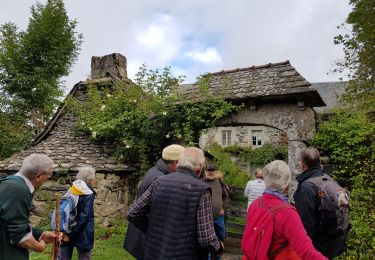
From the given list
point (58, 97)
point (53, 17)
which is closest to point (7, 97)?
point (58, 97)

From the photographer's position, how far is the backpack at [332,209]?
10.8ft

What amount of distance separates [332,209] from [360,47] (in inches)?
450

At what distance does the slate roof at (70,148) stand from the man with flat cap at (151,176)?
14.1 ft

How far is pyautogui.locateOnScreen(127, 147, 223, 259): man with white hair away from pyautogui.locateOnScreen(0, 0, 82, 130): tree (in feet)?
52.0

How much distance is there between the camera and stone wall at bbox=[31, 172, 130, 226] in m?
7.77

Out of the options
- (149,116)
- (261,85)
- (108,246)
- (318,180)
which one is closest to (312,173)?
(318,180)

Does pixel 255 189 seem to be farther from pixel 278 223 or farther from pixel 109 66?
pixel 109 66

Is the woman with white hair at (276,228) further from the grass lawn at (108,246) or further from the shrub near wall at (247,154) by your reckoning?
the shrub near wall at (247,154)

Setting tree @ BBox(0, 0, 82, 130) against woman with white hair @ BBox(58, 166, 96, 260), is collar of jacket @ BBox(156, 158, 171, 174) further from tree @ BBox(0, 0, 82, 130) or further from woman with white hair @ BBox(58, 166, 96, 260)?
tree @ BBox(0, 0, 82, 130)

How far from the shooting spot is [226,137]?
23.6 meters

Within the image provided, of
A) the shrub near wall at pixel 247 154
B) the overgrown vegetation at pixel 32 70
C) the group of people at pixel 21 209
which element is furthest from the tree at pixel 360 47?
the overgrown vegetation at pixel 32 70

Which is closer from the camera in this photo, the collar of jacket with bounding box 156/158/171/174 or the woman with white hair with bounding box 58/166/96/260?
the collar of jacket with bounding box 156/158/171/174

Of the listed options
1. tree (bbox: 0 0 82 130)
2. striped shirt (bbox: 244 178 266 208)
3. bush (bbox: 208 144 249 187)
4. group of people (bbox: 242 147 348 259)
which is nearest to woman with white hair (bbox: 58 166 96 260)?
group of people (bbox: 242 147 348 259)

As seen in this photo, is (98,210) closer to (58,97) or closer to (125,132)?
(125,132)
